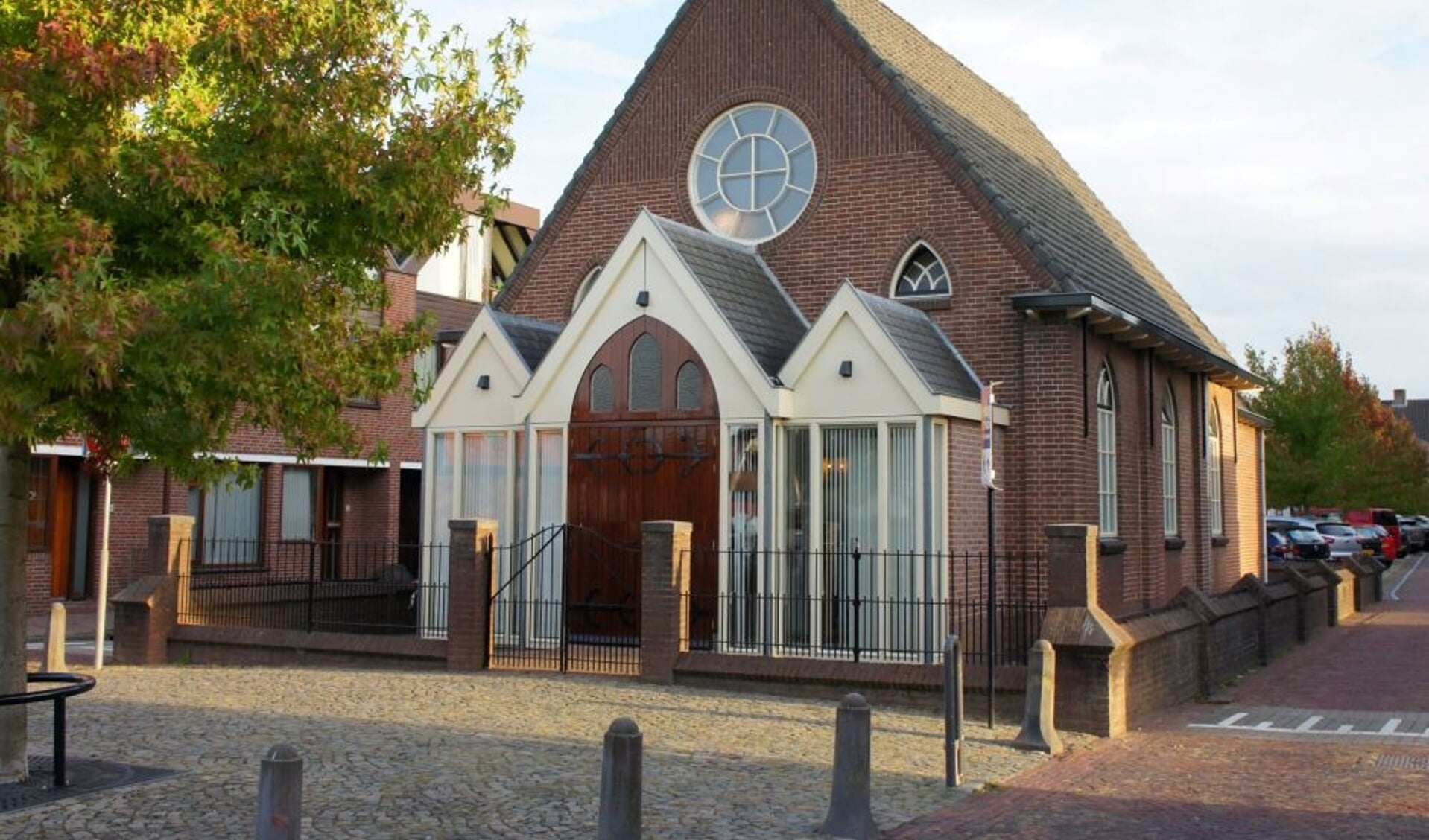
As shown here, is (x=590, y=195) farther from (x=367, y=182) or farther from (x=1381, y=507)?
(x=1381, y=507)

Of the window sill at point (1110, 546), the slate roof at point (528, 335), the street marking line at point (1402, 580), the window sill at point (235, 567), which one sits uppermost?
the slate roof at point (528, 335)

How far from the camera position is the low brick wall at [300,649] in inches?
632

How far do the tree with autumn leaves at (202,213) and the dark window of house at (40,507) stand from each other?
18.2 m

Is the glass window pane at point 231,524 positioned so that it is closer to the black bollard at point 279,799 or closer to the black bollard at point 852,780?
the black bollard at point 852,780

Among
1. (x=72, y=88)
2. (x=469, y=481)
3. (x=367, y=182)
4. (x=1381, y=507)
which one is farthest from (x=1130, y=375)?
(x=1381, y=507)

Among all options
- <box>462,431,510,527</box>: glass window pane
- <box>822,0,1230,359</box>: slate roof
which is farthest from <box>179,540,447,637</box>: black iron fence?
<box>822,0,1230,359</box>: slate roof

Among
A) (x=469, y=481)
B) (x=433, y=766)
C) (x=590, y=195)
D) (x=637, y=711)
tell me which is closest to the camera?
(x=433, y=766)

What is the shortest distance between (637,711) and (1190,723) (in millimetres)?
5227

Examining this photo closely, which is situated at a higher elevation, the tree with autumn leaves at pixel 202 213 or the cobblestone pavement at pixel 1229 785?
the tree with autumn leaves at pixel 202 213

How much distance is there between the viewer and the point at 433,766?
396 inches

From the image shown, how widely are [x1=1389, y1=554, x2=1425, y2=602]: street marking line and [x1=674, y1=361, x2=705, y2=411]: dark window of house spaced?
73.2 feet

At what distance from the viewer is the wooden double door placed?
55.4ft

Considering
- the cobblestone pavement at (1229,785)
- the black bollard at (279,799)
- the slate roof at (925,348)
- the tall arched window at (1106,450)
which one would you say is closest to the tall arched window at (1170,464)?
the tall arched window at (1106,450)

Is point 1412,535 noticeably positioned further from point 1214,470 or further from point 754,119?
point 754,119
